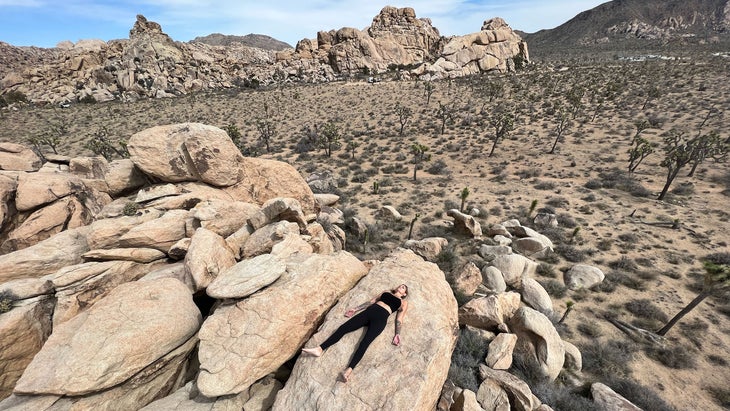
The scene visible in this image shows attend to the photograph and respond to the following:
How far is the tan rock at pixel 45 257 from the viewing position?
759 centimetres

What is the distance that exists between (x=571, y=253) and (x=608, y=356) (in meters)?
7.82

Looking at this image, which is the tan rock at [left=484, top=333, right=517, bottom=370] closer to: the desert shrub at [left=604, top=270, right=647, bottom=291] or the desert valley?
the desert valley

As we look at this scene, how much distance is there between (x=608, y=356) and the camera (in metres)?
11.5

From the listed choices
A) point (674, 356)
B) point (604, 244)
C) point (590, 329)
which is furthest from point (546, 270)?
point (604, 244)

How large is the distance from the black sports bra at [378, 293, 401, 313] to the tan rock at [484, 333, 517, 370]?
16.3 ft

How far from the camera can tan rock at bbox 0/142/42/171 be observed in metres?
13.1

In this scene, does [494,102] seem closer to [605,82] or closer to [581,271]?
[605,82]

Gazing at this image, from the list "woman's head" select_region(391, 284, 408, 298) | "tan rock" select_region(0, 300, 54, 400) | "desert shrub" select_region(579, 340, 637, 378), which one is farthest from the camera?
"desert shrub" select_region(579, 340, 637, 378)

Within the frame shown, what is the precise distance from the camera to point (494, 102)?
5512 cm

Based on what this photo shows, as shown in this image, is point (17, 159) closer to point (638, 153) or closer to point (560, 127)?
point (638, 153)

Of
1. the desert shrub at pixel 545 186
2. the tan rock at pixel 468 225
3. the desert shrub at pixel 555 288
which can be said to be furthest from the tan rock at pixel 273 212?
the desert shrub at pixel 545 186

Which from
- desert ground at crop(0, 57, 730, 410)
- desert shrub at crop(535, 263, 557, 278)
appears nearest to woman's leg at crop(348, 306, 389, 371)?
desert ground at crop(0, 57, 730, 410)

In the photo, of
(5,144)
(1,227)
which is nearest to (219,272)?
(1,227)

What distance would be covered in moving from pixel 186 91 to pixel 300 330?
9635 cm
